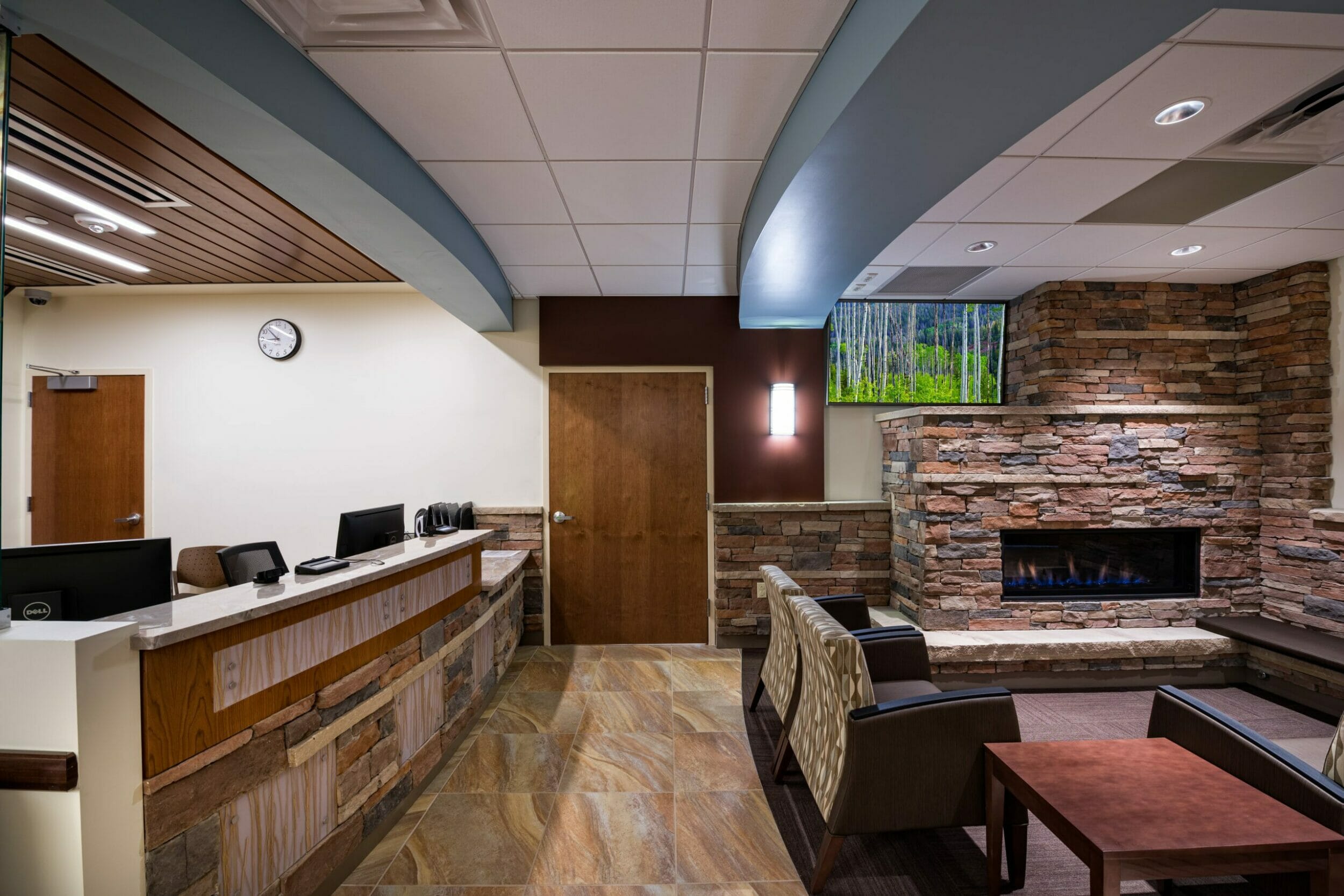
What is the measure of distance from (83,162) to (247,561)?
6.12ft

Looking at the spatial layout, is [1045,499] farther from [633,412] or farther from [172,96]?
[172,96]

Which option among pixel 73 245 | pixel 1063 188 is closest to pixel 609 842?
pixel 1063 188

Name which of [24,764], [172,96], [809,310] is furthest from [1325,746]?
[172,96]

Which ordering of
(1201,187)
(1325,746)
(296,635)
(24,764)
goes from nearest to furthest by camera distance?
(24,764) → (296,635) → (1201,187) → (1325,746)

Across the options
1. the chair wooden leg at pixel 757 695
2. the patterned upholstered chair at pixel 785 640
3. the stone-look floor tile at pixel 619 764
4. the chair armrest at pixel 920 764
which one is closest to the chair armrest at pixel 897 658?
the patterned upholstered chair at pixel 785 640

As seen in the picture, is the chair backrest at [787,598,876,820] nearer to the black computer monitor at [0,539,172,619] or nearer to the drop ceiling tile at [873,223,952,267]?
the drop ceiling tile at [873,223,952,267]

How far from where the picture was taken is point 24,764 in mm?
1303

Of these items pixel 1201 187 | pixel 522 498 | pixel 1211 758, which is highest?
pixel 1201 187

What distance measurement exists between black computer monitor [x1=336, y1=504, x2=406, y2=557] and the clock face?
2268 mm

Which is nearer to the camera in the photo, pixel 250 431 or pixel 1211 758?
pixel 1211 758

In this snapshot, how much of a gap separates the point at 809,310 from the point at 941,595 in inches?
82.4

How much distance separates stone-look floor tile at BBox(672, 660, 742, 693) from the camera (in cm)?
379

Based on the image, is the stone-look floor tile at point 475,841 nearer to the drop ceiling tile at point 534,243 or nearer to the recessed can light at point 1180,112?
Result: the drop ceiling tile at point 534,243

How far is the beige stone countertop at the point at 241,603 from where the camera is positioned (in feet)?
4.82
